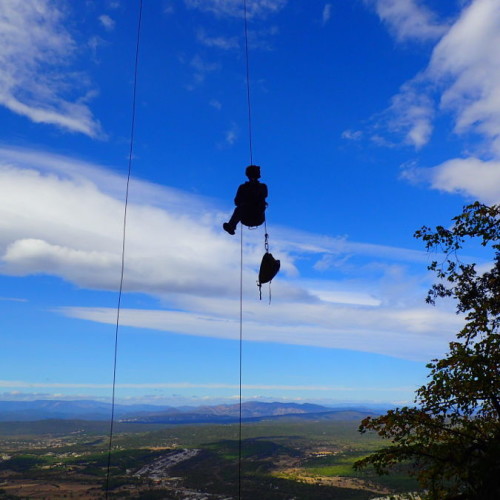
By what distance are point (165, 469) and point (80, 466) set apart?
39200mm

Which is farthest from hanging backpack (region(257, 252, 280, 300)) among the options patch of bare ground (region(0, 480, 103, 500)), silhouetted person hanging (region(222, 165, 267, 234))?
patch of bare ground (region(0, 480, 103, 500))

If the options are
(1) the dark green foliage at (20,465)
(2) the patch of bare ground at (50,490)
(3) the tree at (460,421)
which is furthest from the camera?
(1) the dark green foliage at (20,465)

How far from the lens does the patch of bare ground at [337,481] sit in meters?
133

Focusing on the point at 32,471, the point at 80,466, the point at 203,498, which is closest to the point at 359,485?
the point at 203,498

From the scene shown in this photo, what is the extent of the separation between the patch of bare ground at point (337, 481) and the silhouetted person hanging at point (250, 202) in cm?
14176

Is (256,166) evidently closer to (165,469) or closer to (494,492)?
(494,492)

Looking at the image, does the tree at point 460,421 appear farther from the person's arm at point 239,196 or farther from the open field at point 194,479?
the open field at point 194,479

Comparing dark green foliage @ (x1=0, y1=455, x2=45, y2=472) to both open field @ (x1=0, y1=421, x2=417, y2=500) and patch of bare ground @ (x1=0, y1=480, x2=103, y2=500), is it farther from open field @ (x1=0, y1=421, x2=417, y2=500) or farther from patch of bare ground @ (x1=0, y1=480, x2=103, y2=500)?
patch of bare ground @ (x1=0, y1=480, x2=103, y2=500)

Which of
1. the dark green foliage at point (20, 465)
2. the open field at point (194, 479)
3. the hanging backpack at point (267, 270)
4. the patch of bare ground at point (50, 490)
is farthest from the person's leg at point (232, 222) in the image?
the dark green foliage at point (20, 465)

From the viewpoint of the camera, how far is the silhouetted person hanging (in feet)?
32.3

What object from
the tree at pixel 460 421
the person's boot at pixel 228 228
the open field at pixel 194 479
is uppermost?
the person's boot at pixel 228 228

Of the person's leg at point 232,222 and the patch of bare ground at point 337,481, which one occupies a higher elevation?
the person's leg at point 232,222

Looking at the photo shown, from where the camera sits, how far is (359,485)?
139875mm

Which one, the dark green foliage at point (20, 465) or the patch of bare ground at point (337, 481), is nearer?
the patch of bare ground at point (337, 481)
